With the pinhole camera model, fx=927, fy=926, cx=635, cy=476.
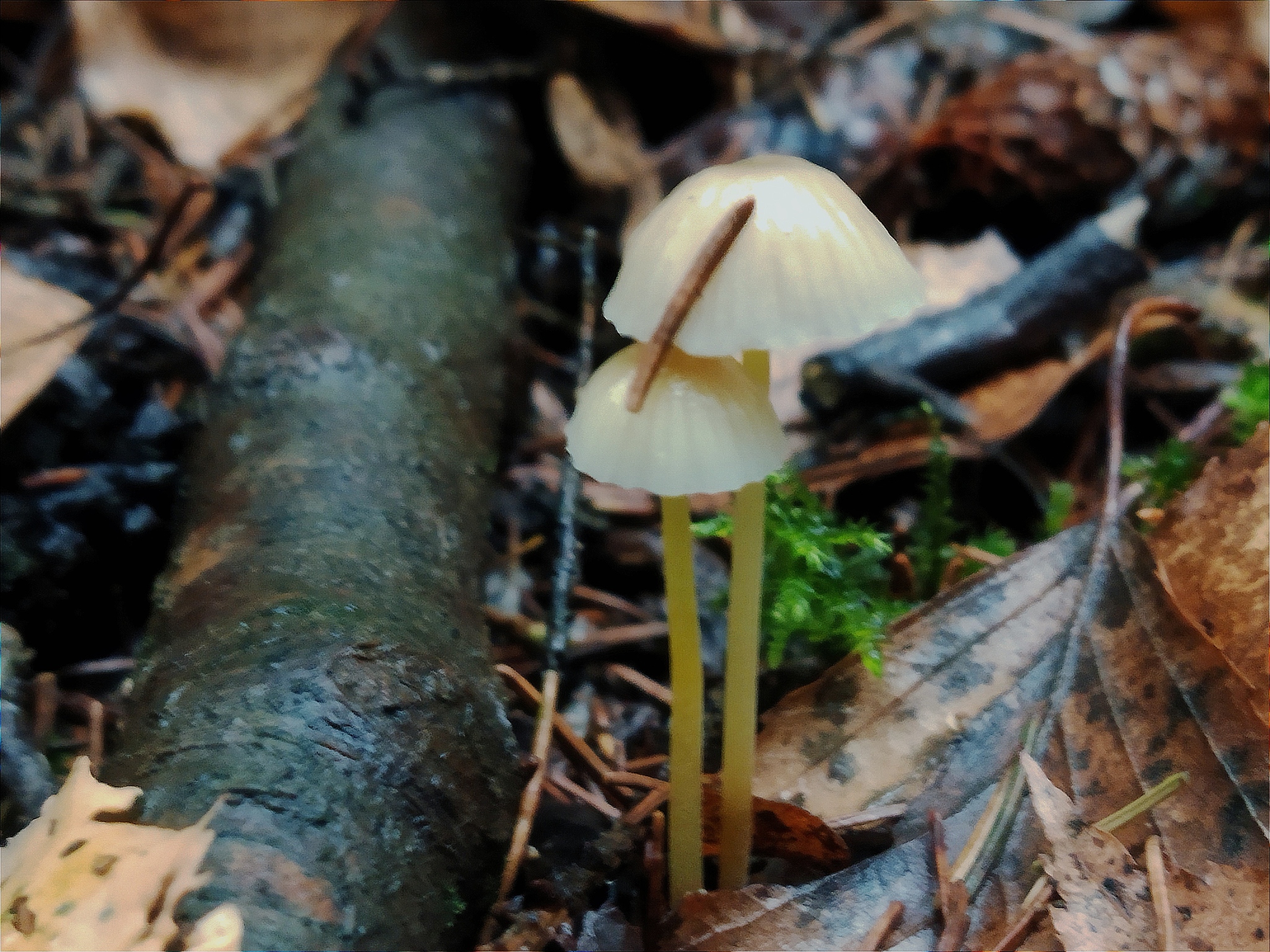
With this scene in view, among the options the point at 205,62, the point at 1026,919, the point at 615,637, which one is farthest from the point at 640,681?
the point at 205,62

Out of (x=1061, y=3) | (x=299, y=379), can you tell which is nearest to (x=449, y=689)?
(x=299, y=379)

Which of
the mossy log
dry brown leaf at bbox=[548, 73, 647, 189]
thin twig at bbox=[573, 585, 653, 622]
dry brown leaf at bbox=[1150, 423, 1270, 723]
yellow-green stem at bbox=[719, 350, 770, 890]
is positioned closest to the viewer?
the mossy log

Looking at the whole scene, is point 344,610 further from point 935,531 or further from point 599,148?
point 599,148

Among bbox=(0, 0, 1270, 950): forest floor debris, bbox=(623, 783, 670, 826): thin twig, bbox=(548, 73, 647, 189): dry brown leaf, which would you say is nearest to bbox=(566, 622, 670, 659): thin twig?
bbox=(0, 0, 1270, 950): forest floor debris

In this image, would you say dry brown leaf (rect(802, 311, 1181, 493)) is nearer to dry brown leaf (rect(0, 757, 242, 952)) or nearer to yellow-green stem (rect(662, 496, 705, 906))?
yellow-green stem (rect(662, 496, 705, 906))

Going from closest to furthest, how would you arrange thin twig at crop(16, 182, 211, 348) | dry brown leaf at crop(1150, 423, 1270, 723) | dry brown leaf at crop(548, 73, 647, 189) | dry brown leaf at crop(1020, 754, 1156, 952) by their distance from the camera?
1. dry brown leaf at crop(1020, 754, 1156, 952)
2. dry brown leaf at crop(1150, 423, 1270, 723)
3. thin twig at crop(16, 182, 211, 348)
4. dry brown leaf at crop(548, 73, 647, 189)

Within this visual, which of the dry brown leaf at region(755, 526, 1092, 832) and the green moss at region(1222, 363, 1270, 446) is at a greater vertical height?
the green moss at region(1222, 363, 1270, 446)

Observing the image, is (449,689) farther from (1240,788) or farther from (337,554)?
(1240,788)
